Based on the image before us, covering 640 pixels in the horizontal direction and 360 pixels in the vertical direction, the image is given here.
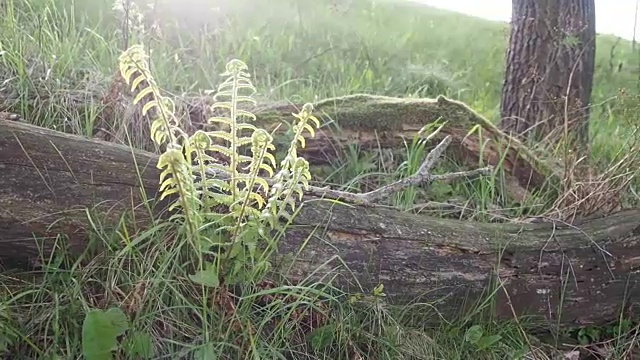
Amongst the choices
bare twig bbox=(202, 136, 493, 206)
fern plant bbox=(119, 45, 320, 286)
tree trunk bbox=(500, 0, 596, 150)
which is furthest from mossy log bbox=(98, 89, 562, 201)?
fern plant bbox=(119, 45, 320, 286)

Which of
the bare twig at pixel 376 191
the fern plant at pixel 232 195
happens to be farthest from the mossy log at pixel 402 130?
the fern plant at pixel 232 195

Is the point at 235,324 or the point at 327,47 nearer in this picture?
the point at 235,324

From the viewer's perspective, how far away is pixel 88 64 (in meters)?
3.41

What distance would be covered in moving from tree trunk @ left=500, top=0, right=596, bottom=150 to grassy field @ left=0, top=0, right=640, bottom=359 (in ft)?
1.37

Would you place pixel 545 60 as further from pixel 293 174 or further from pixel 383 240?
pixel 293 174

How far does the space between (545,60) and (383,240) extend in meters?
2.44

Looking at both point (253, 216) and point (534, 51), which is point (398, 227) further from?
point (534, 51)

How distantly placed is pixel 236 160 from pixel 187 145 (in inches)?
6.4

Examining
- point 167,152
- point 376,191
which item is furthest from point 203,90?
point 167,152

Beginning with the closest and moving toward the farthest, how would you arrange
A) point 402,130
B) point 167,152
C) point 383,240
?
point 167,152, point 383,240, point 402,130

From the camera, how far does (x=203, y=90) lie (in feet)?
12.1

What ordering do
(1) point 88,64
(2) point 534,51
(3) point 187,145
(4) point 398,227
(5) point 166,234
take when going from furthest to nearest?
(2) point 534,51 → (1) point 88,64 → (4) point 398,227 → (5) point 166,234 → (3) point 187,145

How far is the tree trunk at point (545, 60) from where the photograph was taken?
4.18 m

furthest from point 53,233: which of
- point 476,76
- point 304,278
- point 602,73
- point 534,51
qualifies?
point 602,73
